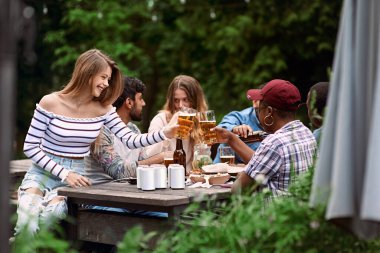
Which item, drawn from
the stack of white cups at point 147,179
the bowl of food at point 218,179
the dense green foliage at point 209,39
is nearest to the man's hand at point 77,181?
the stack of white cups at point 147,179

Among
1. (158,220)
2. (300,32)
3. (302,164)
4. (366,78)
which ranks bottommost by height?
(158,220)

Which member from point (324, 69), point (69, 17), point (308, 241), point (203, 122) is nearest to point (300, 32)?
point (324, 69)

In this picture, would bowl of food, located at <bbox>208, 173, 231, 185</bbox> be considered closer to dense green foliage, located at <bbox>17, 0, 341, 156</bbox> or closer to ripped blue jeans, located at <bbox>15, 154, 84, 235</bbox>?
ripped blue jeans, located at <bbox>15, 154, 84, 235</bbox>

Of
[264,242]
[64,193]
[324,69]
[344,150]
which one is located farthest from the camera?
[324,69]

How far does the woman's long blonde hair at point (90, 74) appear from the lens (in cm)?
519

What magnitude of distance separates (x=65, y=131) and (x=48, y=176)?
0.29m

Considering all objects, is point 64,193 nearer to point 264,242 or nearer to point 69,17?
point 264,242

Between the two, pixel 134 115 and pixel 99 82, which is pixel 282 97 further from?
pixel 134 115

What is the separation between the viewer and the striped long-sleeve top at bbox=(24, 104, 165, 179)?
506 cm

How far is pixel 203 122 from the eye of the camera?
515 cm

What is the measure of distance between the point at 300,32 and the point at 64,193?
33.0ft

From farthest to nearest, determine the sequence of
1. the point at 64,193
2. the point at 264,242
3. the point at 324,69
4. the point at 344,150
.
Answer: the point at 324,69, the point at 64,193, the point at 264,242, the point at 344,150

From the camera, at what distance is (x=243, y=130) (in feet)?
19.0

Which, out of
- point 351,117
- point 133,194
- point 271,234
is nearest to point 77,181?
point 133,194
